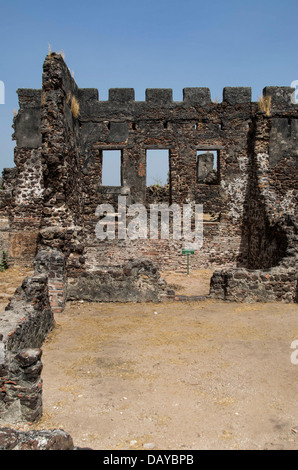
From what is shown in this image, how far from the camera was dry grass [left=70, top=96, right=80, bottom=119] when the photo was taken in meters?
12.1

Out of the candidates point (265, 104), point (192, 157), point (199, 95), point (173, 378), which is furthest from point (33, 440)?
point (265, 104)

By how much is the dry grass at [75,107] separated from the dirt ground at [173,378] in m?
6.57

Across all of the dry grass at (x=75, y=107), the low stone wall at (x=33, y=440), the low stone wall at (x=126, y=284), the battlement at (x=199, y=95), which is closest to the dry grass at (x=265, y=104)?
the battlement at (x=199, y=95)

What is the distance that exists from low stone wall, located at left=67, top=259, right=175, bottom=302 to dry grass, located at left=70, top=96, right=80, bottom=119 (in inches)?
224

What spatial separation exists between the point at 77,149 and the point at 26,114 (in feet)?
10.0

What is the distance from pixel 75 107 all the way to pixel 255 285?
7544mm

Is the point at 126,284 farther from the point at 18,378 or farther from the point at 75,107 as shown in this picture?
the point at 75,107

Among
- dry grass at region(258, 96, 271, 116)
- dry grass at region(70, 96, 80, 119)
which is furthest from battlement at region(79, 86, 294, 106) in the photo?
dry grass at region(70, 96, 80, 119)

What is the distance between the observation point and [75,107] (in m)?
12.4

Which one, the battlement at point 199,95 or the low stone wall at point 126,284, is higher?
the battlement at point 199,95

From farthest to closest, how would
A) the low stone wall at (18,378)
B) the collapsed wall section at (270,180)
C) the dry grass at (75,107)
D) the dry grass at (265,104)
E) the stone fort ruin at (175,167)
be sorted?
the dry grass at (265,104), the stone fort ruin at (175,167), the dry grass at (75,107), the collapsed wall section at (270,180), the low stone wall at (18,378)

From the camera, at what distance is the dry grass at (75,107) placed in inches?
477

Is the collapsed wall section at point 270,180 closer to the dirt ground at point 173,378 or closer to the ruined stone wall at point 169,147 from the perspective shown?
the ruined stone wall at point 169,147

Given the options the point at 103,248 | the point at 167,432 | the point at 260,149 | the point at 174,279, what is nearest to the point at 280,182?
the point at 260,149
